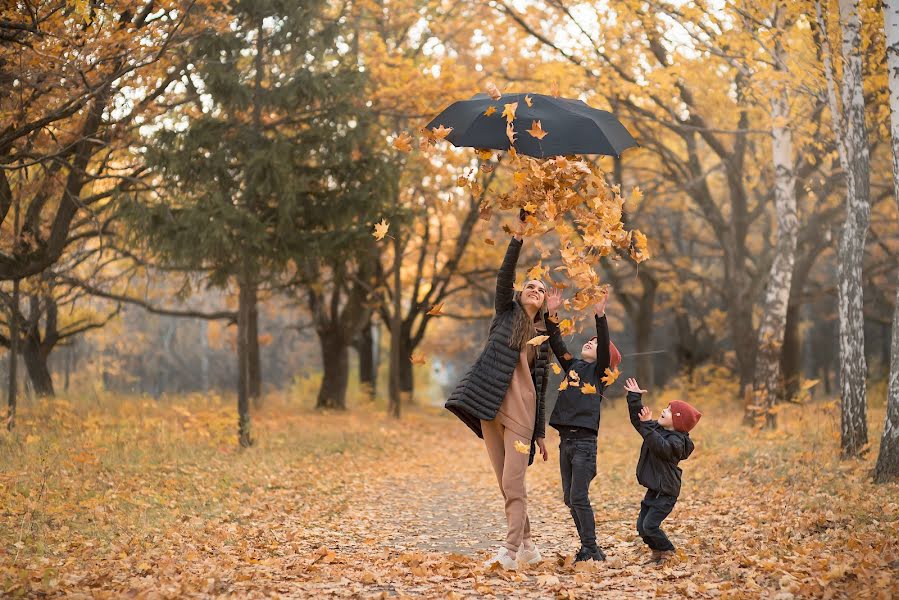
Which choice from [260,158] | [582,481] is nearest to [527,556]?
[582,481]

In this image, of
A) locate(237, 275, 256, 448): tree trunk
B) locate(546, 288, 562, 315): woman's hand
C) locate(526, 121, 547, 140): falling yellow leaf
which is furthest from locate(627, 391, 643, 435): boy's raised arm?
locate(237, 275, 256, 448): tree trunk

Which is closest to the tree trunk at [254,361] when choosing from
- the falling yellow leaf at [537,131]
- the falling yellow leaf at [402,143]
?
the falling yellow leaf at [402,143]

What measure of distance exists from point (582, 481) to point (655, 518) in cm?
59

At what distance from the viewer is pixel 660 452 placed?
6.27 m

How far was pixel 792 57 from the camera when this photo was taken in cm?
1227

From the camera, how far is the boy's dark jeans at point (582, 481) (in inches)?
248

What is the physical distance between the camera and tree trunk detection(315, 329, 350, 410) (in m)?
22.4

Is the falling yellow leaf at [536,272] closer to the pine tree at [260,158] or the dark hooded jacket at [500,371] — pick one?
the dark hooded jacket at [500,371]

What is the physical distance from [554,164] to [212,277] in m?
8.61

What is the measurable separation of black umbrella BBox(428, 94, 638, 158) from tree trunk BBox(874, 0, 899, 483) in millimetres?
3164

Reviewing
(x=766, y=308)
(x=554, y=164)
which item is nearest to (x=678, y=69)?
(x=766, y=308)

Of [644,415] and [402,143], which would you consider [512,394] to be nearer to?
[644,415]

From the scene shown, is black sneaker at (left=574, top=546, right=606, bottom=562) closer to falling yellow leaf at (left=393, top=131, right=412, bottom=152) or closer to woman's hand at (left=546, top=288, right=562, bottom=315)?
woman's hand at (left=546, top=288, right=562, bottom=315)

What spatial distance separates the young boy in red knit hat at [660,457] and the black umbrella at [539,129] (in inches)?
68.4
